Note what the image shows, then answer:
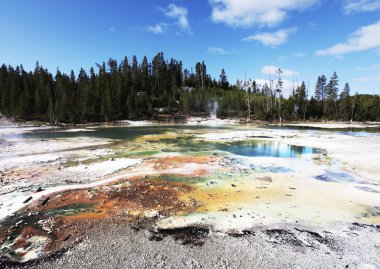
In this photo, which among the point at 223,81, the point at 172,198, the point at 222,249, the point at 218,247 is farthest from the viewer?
the point at 223,81

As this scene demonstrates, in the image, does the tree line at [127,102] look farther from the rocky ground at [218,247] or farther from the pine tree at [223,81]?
the rocky ground at [218,247]

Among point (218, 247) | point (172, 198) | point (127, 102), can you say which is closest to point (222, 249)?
point (218, 247)

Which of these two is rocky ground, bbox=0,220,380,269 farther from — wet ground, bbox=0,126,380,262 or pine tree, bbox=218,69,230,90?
pine tree, bbox=218,69,230,90

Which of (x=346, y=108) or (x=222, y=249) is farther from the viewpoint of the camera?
(x=346, y=108)

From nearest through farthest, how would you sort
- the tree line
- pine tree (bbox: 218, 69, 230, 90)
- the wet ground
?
the wet ground → the tree line → pine tree (bbox: 218, 69, 230, 90)

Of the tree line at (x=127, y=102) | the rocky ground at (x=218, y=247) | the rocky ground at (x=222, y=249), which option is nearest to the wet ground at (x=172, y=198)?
the rocky ground at (x=218, y=247)

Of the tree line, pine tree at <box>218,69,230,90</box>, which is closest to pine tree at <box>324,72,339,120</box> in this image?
the tree line

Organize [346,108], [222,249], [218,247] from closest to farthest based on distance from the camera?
[222,249], [218,247], [346,108]

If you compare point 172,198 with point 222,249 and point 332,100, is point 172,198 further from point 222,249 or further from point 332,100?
point 332,100

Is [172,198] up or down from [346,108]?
down

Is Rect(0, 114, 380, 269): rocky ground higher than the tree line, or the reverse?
the tree line

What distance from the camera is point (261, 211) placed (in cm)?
1171

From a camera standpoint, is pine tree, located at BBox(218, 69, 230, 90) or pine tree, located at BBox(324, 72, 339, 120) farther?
pine tree, located at BBox(218, 69, 230, 90)

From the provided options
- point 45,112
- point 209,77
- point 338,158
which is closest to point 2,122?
point 45,112
